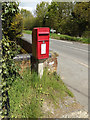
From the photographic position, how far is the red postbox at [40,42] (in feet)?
10.1

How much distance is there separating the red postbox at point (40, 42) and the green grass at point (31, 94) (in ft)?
1.70

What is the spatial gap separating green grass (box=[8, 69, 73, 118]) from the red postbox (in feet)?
1.70

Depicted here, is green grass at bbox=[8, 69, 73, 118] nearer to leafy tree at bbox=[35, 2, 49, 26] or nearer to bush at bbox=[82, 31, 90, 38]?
leafy tree at bbox=[35, 2, 49, 26]

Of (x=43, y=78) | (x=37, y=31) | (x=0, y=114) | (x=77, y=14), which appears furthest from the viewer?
(x=77, y=14)

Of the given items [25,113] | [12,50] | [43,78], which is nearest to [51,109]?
[25,113]

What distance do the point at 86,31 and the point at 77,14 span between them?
3.63 m

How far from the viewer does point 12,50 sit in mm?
3191

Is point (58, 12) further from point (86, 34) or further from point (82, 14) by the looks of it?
point (86, 34)

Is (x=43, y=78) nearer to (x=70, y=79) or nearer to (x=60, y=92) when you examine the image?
(x=60, y=92)

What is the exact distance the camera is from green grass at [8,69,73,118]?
2538mm

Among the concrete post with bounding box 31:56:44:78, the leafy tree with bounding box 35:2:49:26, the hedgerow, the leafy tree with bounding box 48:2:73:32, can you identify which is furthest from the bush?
the hedgerow

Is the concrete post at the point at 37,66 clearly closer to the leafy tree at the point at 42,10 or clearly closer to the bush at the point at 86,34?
the leafy tree at the point at 42,10

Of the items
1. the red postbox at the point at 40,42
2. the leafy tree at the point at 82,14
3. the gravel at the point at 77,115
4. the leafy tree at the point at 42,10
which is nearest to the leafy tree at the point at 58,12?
the leafy tree at the point at 42,10

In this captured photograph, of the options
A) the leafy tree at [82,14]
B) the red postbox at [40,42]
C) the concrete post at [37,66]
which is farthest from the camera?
the leafy tree at [82,14]
